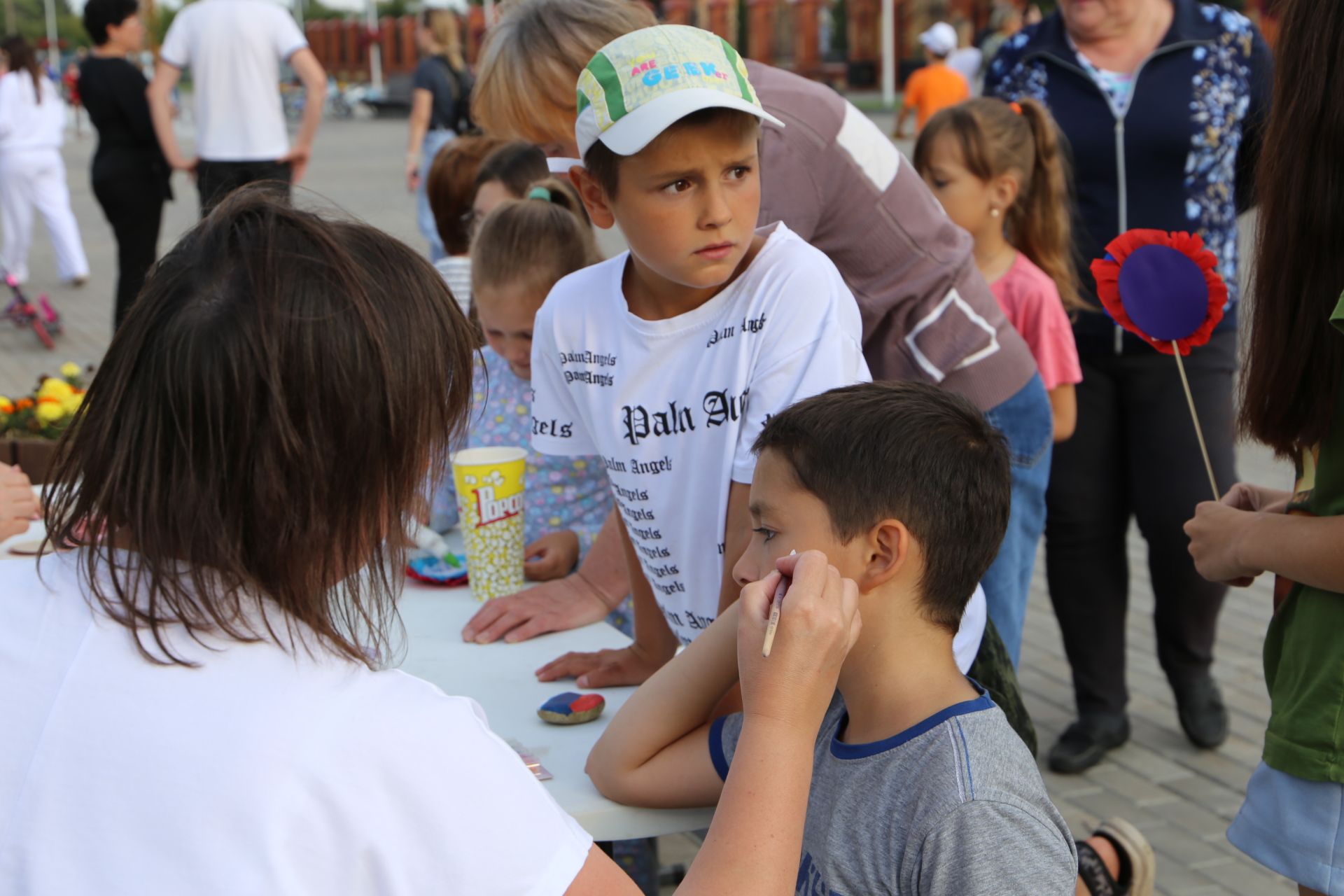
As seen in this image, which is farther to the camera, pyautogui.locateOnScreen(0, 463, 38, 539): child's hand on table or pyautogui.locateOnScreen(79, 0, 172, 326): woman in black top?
pyautogui.locateOnScreen(79, 0, 172, 326): woman in black top

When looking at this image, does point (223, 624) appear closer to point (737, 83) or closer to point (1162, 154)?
point (737, 83)

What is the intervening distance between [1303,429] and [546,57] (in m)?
1.24

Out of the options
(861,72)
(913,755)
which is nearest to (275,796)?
(913,755)

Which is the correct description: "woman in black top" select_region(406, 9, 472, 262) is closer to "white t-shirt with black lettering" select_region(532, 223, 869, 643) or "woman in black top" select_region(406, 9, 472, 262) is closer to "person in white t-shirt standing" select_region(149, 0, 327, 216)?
"person in white t-shirt standing" select_region(149, 0, 327, 216)

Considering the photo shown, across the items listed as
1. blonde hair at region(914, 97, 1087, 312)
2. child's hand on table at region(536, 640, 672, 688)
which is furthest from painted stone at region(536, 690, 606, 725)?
blonde hair at region(914, 97, 1087, 312)

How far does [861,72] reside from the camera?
98.5ft

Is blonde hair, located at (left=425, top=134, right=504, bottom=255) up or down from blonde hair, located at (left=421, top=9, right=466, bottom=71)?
down

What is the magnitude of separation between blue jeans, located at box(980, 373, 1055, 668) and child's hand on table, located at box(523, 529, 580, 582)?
2.53 feet

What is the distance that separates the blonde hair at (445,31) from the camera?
7.72 metres

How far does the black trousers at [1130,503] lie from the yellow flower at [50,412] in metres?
2.36

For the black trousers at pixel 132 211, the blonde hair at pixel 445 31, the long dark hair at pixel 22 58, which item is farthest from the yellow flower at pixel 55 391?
the long dark hair at pixel 22 58

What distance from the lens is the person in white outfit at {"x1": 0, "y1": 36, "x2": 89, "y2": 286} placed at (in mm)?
9555

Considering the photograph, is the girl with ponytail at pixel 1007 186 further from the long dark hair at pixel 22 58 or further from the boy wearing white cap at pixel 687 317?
the long dark hair at pixel 22 58

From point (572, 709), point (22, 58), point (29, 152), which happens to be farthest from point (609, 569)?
point (22, 58)
